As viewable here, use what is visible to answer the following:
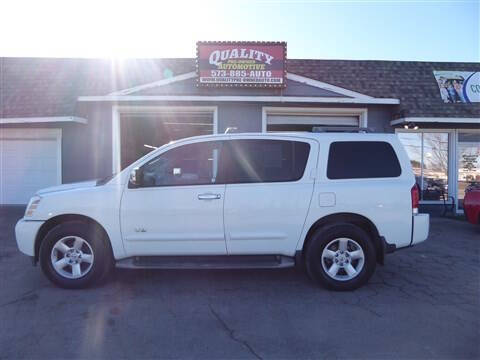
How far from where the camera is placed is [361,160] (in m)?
5.24

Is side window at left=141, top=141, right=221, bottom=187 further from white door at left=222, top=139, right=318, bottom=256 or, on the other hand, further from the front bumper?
the front bumper

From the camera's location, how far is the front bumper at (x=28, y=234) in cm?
507

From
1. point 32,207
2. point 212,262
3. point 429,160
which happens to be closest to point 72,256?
point 32,207

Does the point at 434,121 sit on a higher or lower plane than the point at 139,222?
higher

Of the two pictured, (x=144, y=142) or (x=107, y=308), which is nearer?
(x=107, y=308)

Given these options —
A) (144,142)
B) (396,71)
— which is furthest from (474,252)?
(144,142)

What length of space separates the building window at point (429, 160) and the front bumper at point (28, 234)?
420 inches

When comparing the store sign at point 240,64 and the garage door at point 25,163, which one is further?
the garage door at point 25,163

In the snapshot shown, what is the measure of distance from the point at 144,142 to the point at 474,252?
9229mm

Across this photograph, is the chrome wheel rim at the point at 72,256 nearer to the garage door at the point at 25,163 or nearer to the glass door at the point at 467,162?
the garage door at the point at 25,163

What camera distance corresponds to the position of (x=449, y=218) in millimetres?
11344


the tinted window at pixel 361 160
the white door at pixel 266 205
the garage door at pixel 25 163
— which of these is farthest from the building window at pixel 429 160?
the garage door at pixel 25 163

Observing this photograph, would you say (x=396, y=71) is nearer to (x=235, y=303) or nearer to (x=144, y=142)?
(x=144, y=142)

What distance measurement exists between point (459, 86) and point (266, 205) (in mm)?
9940
